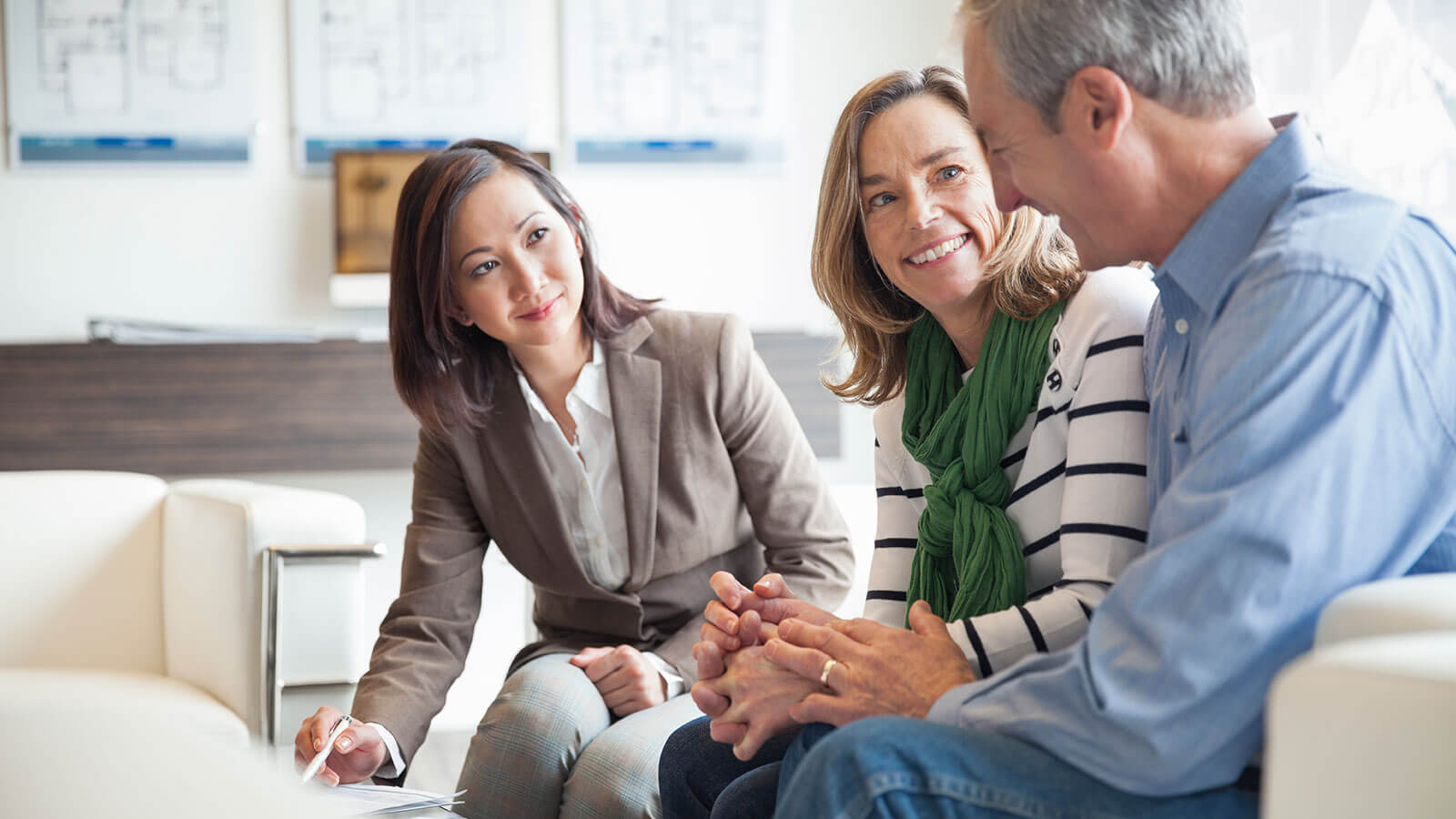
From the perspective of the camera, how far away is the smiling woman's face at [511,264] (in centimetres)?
212

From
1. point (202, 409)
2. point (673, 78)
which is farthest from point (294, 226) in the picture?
point (673, 78)

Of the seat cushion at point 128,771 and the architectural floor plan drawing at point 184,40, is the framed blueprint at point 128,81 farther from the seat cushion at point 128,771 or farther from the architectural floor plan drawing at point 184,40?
the seat cushion at point 128,771

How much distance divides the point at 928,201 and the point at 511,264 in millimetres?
815

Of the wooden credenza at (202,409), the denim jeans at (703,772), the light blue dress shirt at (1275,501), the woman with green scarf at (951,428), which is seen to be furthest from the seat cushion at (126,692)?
the light blue dress shirt at (1275,501)

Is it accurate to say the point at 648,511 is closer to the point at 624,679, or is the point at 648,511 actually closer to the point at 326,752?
the point at 624,679

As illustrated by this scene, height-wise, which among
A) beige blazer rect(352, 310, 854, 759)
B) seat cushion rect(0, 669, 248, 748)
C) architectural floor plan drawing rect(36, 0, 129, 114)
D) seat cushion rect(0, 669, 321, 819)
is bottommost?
seat cushion rect(0, 669, 248, 748)

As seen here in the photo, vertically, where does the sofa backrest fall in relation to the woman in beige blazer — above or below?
below

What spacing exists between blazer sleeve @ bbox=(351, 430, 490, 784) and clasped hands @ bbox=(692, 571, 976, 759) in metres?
0.70

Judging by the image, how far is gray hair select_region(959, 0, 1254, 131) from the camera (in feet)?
3.73

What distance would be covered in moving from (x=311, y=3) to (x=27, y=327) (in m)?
1.32

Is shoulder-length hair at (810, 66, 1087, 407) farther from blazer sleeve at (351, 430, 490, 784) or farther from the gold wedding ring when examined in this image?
blazer sleeve at (351, 430, 490, 784)

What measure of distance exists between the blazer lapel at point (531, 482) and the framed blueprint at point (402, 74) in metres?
2.15

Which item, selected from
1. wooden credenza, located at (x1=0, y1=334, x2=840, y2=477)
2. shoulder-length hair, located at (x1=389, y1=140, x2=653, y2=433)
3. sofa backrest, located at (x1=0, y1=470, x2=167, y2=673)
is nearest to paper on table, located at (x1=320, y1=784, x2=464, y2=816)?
shoulder-length hair, located at (x1=389, y1=140, x2=653, y2=433)

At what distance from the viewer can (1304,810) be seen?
0.84m
